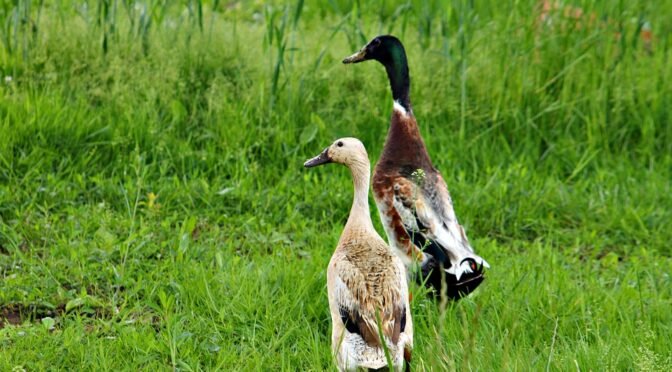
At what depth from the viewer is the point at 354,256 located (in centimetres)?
383

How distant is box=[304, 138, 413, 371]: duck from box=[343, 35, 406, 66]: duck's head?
138cm

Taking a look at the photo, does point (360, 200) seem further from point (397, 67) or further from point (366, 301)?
point (397, 67)

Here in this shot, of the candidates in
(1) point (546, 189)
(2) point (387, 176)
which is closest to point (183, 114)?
(2) point (387, 176)

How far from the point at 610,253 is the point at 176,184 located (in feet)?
7.84

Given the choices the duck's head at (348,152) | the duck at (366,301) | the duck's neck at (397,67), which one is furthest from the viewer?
the duck's neck at (397,67)

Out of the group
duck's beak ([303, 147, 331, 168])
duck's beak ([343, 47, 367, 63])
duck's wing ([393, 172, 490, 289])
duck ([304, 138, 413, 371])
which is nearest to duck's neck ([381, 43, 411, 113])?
duck's beak ([343, 47, 367, 63])

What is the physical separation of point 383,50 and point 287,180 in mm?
996

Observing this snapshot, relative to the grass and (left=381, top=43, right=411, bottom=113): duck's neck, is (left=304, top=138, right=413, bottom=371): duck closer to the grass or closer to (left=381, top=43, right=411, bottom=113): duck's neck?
the grass

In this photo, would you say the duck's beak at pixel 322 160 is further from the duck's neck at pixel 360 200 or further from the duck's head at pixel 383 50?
the duck's head at pixel 383 50

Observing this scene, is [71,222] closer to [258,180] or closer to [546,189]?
[258,180]

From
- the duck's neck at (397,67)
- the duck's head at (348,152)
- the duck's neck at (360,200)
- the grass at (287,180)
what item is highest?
the duck's neck at (397,67)

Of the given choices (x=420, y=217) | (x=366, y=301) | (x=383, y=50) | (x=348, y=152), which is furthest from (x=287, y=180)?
(x=366, y=301)

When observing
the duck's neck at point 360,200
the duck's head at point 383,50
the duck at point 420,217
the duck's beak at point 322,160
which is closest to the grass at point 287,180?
the duck at point 420,217

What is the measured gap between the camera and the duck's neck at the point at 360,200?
404cm
